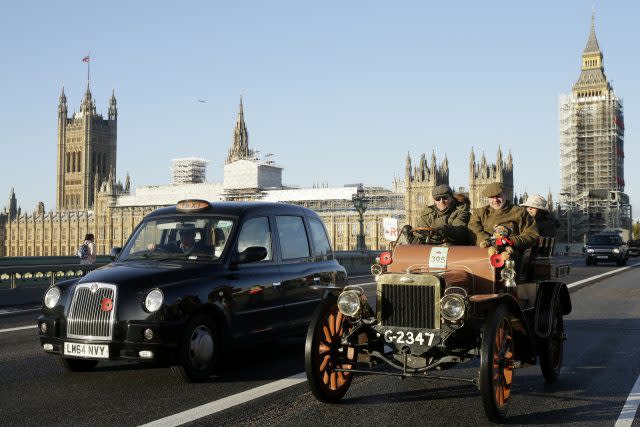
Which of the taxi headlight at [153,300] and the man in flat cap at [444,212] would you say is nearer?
the taxi headlight at [153,300]

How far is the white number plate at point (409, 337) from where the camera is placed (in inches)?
228

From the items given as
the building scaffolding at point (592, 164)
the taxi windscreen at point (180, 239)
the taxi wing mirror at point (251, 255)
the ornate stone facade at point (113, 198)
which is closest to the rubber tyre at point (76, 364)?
the taxi windscreen at point (180, 239)

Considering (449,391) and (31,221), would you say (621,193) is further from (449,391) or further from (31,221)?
(31,221)

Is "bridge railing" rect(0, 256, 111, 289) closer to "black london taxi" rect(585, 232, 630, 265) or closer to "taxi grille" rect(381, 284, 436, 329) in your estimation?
"taxi grille" rect(381, 284, 436, 329)

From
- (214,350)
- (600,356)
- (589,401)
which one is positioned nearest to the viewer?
(589,401)

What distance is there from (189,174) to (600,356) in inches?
5646

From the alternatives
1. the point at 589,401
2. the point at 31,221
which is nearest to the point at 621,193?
the point at 589,401

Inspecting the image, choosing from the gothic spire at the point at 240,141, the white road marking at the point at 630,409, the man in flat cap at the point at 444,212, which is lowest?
the white road marking at the point at 630,409

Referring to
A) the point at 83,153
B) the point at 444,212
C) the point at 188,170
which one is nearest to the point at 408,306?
the point at 444,212

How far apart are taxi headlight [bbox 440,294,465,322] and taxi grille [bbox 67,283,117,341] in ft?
9.68

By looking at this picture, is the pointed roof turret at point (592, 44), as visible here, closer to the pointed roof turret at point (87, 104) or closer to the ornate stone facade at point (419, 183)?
the ornate stone facade at point (419, 183)

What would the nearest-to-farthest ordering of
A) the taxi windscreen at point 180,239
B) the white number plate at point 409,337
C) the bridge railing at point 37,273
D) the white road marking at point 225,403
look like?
the white road marking at point 225,403, the white number plate at point 409,337, the taxi windscreen at point 180,239, the bridge railing at point 37,273

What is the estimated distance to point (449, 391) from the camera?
680 cm

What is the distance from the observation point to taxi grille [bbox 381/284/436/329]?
5.82 m
